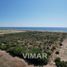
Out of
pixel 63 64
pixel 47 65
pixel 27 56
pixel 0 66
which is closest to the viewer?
pixel 0 66

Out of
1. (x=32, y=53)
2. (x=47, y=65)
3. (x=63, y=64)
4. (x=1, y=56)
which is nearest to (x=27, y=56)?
(x=32, y=53)

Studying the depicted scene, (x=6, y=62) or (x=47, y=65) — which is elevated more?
(x=6, y=62)

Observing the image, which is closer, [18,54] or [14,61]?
[14,61]

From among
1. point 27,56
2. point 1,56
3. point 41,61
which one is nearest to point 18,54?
point 27,56

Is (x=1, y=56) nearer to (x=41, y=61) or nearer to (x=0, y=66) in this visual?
(x=0, y=66)

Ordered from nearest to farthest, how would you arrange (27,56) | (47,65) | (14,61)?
1. (14,61)
2. (47,65)
3. (27,56)

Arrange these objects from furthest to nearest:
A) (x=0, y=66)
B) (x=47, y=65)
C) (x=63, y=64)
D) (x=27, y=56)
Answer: (x=27, y=56) < (x=47, y=65) < (x=63, y=64) < (x=0, y=66)

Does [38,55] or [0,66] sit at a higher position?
[0,66]

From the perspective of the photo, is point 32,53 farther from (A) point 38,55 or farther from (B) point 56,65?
(B) point 56,65

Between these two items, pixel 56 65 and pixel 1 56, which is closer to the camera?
pixel 1 56
